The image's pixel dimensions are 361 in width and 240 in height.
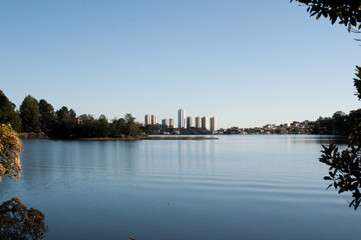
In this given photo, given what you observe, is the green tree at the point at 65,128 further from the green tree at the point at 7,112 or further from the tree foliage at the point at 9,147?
the tree foliage at the point at 9,147

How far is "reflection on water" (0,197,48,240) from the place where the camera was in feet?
28.9

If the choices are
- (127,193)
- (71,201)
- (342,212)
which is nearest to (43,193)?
(71,201)

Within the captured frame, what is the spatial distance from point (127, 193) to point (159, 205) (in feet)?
11.5

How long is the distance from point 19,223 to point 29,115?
12810cm

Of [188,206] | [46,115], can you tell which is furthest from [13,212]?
[46,115]

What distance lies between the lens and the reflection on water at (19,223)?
8797mm

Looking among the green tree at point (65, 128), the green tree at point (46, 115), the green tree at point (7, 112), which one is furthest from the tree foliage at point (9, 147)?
the green tree at point (46, 115)

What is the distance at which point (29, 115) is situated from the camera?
4872 inches

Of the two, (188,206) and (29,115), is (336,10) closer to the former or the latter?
(188,206)

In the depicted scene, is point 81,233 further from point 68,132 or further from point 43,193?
point 68,132

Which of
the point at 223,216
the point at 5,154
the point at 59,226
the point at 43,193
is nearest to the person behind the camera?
the point at 5,154

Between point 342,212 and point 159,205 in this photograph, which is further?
point 159,205

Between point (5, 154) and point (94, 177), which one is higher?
point (5, 154)

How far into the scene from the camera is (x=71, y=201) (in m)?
15.3
